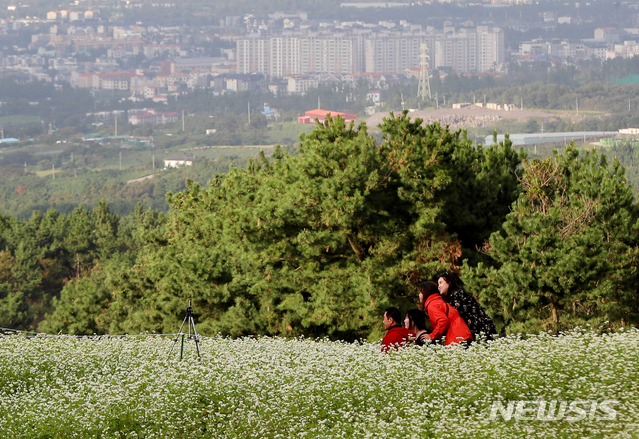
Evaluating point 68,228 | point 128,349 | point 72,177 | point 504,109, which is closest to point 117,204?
point 72,177

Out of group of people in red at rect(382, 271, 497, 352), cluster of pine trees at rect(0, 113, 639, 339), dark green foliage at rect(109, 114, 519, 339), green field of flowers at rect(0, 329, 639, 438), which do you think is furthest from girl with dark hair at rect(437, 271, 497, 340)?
dark green foliage at rect(109, 114, 519, 339)

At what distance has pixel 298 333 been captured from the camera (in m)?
15.9

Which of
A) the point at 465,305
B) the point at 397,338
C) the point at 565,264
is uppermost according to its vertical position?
the point at 465,305

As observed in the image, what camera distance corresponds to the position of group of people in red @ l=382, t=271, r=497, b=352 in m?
7.74

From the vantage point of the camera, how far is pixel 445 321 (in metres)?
7.74

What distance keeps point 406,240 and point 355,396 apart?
7.67m

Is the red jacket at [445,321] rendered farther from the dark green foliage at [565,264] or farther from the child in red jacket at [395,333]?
the dark green foliage at [565,264]

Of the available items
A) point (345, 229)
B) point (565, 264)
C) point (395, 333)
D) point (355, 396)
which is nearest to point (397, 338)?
point (395, 333)

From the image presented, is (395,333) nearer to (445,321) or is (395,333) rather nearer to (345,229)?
(445,321)

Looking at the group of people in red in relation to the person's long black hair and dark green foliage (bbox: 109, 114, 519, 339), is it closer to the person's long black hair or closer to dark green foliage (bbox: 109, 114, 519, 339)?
the person's long black hair

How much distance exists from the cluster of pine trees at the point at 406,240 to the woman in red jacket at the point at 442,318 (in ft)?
17.6

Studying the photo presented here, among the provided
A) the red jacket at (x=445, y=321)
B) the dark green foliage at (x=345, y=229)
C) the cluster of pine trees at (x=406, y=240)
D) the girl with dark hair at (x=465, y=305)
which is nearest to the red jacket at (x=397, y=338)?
the red jacket at (x=445, y=321)

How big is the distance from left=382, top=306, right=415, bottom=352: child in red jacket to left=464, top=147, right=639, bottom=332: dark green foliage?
522cm

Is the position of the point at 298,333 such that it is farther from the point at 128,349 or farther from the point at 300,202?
the point at 128,349
